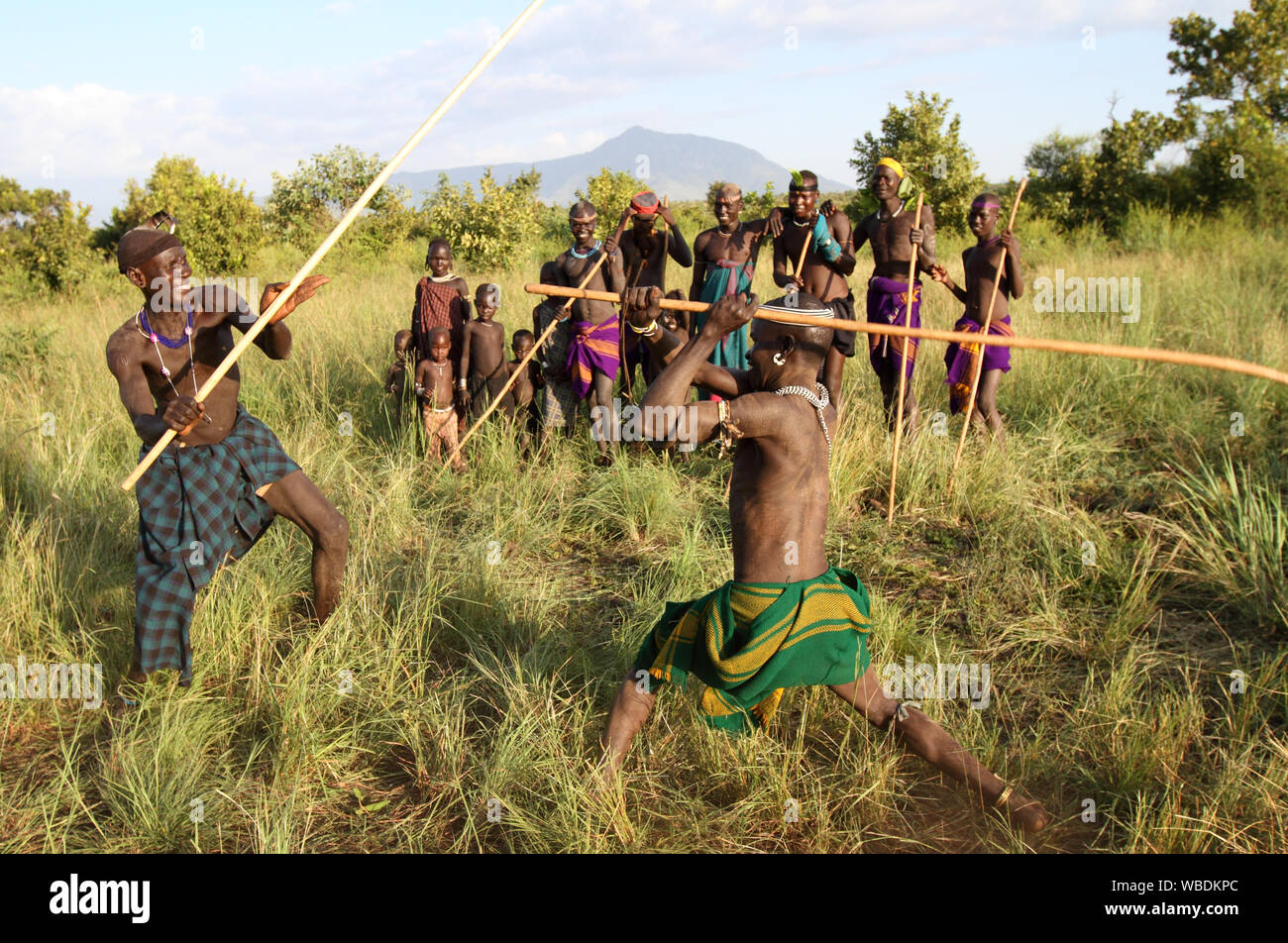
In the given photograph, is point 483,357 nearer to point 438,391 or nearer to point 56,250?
point 438,391

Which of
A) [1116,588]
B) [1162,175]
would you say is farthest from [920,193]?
[1162,175]

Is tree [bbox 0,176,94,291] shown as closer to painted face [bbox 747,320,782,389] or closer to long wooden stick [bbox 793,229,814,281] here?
long wooden stick [bbox 793,229,814,281]

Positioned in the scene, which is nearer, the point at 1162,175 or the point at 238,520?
the point at 238,520

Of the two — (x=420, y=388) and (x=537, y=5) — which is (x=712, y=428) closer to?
(x=537, y=5)

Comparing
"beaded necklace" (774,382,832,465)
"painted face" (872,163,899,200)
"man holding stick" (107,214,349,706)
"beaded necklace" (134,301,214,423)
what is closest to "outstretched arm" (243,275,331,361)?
"man holding stick" (107,214,349,706)

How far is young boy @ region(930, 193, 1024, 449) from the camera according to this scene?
19.4 ft

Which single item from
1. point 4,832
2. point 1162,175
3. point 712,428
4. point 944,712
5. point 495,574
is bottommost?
point 4,832

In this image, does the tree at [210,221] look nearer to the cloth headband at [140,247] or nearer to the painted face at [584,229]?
the painted face at [584,229]

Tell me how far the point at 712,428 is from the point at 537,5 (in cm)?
126

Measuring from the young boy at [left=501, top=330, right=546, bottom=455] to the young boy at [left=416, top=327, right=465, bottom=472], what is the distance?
1.32 ft

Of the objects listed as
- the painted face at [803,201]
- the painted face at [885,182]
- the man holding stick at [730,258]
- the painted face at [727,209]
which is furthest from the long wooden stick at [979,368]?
the painted face at [727,209]

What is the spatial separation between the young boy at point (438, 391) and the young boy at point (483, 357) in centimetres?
13

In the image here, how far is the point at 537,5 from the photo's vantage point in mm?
2566

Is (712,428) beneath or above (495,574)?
above
